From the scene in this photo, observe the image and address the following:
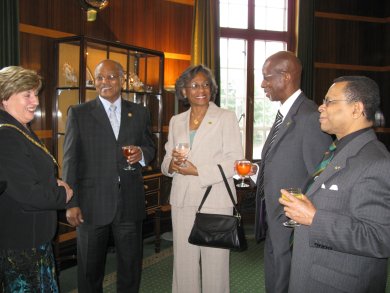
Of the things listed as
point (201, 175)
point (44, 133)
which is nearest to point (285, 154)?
point (201, 175)

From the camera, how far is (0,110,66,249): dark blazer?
1.88 metres

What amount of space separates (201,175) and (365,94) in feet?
3.77

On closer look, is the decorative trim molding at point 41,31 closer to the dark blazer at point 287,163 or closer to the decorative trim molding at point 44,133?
the decorative trim molding at point 44,133

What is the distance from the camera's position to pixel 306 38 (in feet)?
21.3

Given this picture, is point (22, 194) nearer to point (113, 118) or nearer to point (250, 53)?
point (113, 118)

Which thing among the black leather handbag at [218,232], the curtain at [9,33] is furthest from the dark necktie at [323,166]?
the curtain at [9,33]

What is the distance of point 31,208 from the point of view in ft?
6.40

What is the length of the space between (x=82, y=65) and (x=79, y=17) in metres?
0.85

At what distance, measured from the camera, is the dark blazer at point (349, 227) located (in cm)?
144

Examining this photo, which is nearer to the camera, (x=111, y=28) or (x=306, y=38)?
(x=111, y=28)

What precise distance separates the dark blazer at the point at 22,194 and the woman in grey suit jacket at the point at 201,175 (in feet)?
2.69

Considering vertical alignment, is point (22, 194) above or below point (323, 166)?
below

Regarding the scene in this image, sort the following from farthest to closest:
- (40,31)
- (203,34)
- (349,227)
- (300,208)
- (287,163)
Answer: (203,34) → (40,31) → (287,163) → (300,208) → (349,227)

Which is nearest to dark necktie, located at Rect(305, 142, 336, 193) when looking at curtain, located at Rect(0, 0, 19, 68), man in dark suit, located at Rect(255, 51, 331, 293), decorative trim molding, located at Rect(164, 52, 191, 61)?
man in dark suit, located at Rect(255, 51, 331, 293)
